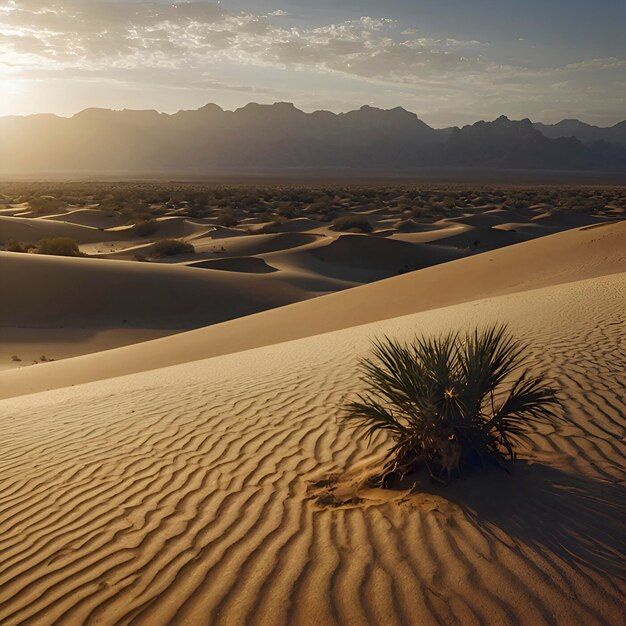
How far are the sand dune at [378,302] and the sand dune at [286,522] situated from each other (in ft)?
18.2

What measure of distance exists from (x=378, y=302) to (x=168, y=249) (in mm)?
16751

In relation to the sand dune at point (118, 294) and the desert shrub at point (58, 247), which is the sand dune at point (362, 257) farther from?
the desert shrub at point (58, 247)

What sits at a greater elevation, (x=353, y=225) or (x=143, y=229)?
(x=143, y=229)

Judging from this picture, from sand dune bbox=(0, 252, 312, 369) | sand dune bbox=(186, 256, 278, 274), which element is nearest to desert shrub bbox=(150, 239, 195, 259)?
sand dune bbox=(186, 256, 278, 274)

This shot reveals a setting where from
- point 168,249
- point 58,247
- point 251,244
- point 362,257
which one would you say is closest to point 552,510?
point 362,257

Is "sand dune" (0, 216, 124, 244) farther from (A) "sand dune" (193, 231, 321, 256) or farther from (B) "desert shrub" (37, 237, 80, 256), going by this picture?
(A) "sand dune" (193, 231, 321, 256)

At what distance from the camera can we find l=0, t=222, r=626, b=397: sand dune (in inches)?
535

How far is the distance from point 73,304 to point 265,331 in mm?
8176

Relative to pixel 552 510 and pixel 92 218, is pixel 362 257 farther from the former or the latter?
pixel 552 510

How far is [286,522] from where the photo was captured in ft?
15.0

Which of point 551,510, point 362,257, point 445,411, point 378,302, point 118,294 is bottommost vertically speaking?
point 362,257

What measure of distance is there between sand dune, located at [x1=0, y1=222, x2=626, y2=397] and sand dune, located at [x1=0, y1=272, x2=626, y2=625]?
553cm

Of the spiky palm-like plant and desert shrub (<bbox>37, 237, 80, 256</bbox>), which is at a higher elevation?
the spiky palm-like plant

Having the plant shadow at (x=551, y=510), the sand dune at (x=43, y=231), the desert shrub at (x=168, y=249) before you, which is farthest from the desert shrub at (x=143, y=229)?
the plant shadow at (x=551, y=510)
